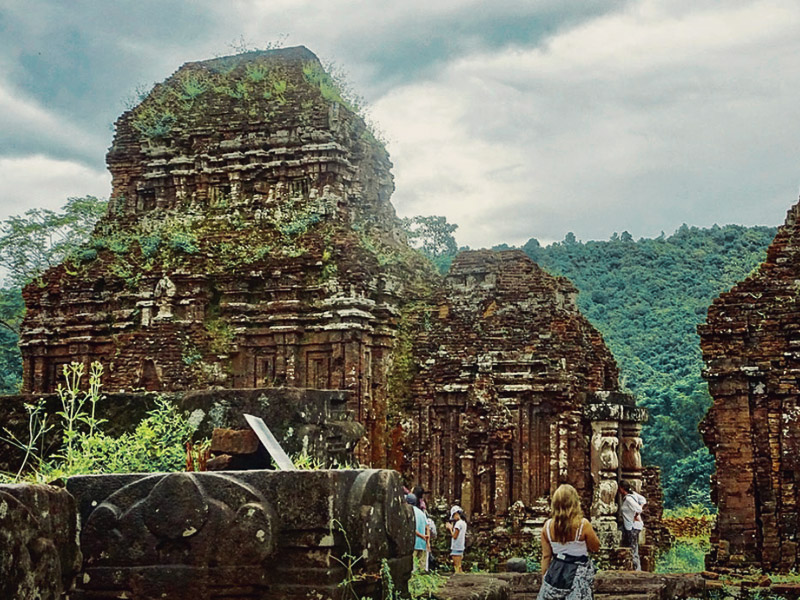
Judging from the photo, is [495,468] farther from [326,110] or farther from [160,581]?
[160,581]

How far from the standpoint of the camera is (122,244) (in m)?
17.6

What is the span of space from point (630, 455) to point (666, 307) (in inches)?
962

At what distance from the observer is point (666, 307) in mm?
39688

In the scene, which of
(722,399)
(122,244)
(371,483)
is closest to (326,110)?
(122,244)

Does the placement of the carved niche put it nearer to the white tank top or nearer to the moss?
the white tank top

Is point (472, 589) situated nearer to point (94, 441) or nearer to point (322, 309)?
point (94, 441)

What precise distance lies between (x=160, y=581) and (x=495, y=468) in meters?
9.90

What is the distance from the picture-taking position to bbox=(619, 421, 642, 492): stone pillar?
16062mm

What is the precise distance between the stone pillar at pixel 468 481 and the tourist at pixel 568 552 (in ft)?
27.8

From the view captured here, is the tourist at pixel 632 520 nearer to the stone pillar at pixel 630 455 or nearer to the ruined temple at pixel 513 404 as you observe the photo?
the ruined temple at pixel 513 404

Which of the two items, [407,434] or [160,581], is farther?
[407,434]

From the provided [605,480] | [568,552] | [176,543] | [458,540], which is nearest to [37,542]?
[176,543]

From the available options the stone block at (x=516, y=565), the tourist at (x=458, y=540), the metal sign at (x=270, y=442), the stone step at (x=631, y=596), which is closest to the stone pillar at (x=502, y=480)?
the tourist at (x=458, y=540)

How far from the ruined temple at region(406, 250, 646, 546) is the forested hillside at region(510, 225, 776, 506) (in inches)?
611
